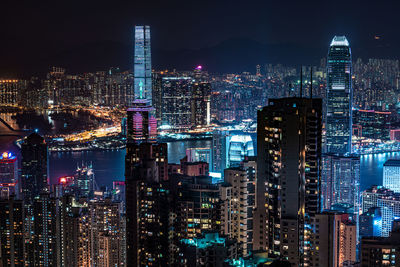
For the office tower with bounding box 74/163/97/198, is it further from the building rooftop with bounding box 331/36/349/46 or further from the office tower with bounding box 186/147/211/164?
the building rooftop with bounding box 331/36/349/46

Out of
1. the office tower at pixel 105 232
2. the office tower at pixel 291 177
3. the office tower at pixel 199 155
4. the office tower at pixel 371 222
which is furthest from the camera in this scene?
the office tower at pixel 199 155

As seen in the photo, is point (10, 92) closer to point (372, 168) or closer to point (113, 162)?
point (113, 162)

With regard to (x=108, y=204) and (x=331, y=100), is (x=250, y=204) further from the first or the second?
(x=331, y=100)

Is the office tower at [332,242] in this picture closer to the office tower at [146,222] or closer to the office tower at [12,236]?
the office tower at [146,222]

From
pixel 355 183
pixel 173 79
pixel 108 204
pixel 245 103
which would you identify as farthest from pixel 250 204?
pixel 173 79

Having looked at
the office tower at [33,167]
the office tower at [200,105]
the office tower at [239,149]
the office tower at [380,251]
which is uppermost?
the office tower at [200,105]

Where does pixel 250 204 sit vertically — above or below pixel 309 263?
above

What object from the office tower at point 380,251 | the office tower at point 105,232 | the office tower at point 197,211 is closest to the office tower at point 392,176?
the office tower at point 380,251
